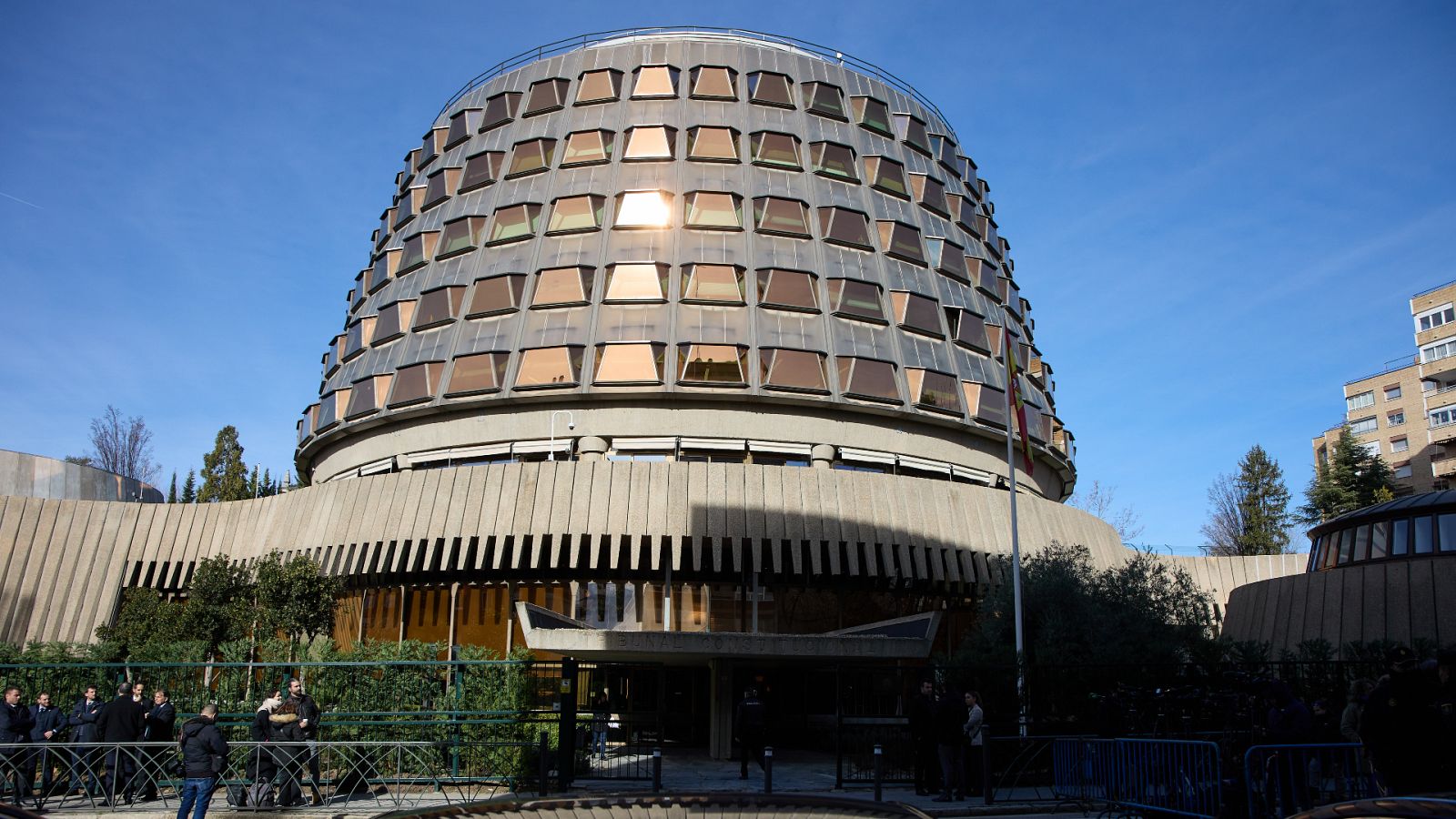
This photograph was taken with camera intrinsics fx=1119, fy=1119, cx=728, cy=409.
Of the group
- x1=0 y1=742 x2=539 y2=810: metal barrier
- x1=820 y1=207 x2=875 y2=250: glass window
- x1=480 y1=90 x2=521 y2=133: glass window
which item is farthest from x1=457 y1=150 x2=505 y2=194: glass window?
x1=0 y1=742 x2=539 y2=810: metal barrier

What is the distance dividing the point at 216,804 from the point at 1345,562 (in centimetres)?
2908

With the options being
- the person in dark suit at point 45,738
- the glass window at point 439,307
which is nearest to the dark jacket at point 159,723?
the person in dark suit at point 45,738

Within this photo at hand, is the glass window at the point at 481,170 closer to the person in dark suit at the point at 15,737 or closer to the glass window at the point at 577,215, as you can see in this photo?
the glass window at the point at 577,215

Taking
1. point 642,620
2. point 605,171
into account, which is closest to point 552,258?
point 605,171

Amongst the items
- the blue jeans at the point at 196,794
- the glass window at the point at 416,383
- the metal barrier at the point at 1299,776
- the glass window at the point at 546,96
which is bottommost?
the blue jeans at the point at 196,794

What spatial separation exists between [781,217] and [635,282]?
581 centimetres

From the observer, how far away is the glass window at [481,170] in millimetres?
42125

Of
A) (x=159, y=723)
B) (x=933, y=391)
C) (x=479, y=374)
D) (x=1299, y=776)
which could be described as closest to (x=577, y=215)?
(x=479, y=374)

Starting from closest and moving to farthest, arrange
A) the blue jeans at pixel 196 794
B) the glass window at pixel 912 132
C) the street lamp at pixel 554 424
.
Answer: the blue jeans at pixel 196 794 → the street lamp at pixel 554 424 → the glass window at pixel 912 132

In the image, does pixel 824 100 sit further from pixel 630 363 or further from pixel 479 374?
pixel 479 374

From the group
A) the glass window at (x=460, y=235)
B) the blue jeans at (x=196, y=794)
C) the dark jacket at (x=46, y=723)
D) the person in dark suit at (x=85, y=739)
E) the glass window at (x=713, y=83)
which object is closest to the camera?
the blue jeans at (x=196, y=794)

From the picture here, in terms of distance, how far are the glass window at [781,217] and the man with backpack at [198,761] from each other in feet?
89.5

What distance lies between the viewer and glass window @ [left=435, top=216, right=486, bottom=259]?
4044cm

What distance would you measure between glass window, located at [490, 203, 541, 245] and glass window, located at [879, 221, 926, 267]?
12347 mm
